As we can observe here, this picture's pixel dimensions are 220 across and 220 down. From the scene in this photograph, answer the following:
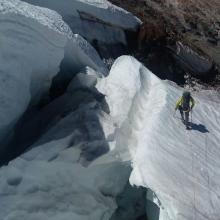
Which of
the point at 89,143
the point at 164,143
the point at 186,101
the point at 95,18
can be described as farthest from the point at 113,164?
the point at 95,18

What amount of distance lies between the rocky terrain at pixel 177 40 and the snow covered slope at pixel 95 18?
2.62ft

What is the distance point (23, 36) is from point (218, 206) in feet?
10.8

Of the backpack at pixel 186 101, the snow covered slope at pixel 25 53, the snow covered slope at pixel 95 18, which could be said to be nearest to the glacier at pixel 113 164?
the backpack at pixel 186 101

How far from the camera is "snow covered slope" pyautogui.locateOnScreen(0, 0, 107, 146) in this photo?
7562 mm

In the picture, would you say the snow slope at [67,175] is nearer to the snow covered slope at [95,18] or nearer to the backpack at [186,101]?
the backpack at [186,101]

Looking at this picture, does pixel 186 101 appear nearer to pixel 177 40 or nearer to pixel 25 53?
pixel 25 53

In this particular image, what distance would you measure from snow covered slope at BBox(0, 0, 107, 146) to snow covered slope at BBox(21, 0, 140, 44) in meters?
3.09

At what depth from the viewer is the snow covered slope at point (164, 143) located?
23.5 ft

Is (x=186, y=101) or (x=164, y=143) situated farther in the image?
(x=186, y=101)

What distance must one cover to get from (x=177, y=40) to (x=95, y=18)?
10.2ft

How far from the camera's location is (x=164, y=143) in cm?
804

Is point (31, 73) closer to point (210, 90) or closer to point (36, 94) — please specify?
point (36, 94)

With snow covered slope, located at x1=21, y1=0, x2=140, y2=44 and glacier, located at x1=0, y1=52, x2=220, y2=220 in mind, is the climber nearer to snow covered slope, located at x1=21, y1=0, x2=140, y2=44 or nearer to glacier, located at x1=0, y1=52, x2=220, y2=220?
glacier, located at x1=0, y1=52, x2=220, y2=220

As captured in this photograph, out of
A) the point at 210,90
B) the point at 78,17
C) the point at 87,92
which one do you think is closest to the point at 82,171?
the point at 87,92
